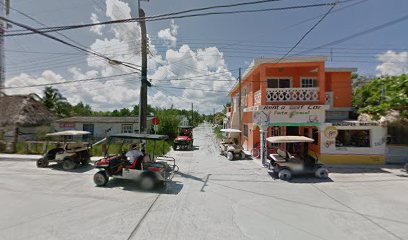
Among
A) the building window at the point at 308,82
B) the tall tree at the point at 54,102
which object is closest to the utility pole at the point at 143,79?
the building window at the point at 308,82

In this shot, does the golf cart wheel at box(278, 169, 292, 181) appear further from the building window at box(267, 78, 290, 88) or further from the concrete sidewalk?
the concrete sidewalk

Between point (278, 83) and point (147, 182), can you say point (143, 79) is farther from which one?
point (278, 83)

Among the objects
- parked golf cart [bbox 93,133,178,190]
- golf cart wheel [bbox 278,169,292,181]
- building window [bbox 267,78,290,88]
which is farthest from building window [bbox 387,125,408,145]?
parked golf cart [bbox 93,133,178,190]

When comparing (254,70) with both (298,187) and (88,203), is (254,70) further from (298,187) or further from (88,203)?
(88,203)

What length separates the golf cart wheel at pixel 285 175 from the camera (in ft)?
30.8

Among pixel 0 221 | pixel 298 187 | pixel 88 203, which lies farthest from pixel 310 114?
pixel 0 221

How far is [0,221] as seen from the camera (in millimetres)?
5137

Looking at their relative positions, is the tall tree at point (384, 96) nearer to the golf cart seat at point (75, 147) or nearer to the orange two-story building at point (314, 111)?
the orange two-story building at point (314, 111)

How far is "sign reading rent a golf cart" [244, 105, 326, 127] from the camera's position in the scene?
1270 centimetres

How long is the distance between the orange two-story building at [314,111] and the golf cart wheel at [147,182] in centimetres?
728

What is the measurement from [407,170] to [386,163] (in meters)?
1.86

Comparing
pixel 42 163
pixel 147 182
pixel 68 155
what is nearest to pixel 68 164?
pixel 68 155

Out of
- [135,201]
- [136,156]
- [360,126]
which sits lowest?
[135,201]

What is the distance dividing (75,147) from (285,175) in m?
11.0
